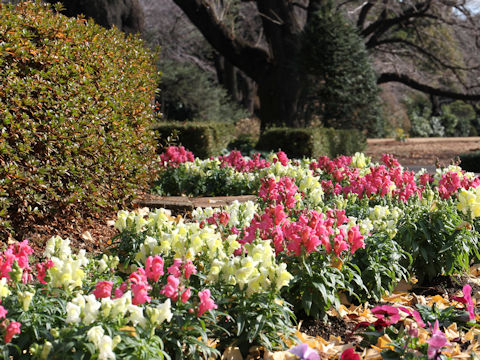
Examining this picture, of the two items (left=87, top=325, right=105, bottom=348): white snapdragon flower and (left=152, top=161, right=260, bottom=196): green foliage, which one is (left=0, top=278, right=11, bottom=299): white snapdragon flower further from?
(left=152, top=161, right=260, bottom=196): green foliage

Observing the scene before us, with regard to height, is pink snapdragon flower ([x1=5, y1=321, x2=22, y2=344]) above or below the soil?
above

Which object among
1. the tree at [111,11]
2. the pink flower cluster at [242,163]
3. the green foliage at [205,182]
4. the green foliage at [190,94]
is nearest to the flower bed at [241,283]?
the green foliage at [205,182]

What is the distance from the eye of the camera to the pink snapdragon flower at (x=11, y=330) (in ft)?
6.97

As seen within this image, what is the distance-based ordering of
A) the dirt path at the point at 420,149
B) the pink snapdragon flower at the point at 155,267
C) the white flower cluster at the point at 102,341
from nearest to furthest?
1. the white flower cluster at the point at 102,341
2. the pink snapdragon flower at the point at 155,267
3. the dirt path at the point at 420,149

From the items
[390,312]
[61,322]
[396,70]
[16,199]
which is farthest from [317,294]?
[396,70]

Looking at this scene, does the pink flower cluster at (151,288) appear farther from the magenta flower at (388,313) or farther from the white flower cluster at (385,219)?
the white flower cluster at (385,219)

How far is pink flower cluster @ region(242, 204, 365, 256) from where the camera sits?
3076 millimetres

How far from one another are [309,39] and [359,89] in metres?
1.96

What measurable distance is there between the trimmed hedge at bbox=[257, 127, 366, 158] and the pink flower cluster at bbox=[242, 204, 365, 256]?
8710mm

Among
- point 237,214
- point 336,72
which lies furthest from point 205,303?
point 336,72

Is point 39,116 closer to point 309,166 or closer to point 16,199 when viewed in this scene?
point 16,199

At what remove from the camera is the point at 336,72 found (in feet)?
51.7

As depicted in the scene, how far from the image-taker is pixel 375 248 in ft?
11.8

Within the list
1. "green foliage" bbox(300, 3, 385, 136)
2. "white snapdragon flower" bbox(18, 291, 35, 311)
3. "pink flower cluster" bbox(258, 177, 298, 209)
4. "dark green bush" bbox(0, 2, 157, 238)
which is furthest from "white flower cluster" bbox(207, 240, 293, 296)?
"green foliage" bbox(300, 3, 385, 136)
